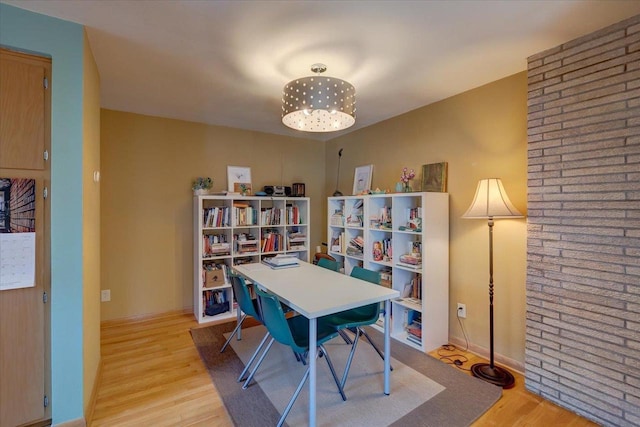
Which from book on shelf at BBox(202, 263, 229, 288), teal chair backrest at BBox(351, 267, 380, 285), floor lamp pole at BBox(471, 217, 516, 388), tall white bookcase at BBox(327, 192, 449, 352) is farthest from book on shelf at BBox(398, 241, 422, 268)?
book on shelf at BBox(202, 263, 229, 288)

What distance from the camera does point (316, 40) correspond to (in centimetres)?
186

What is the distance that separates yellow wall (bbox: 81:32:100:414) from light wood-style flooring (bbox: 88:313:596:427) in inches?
7.2

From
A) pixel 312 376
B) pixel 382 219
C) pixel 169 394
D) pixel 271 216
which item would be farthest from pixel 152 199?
pixel 312 376

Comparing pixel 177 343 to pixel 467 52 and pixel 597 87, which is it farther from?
pixel 597 87

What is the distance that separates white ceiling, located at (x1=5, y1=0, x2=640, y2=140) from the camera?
157 centimetres

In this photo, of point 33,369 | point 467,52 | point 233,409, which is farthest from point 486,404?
point 33,369

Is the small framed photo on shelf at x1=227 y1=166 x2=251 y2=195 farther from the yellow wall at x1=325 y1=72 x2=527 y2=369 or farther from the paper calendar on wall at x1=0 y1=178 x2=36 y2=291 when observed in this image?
the paper calendar on wall at x1=0 y1=178 x2=36 y2=291

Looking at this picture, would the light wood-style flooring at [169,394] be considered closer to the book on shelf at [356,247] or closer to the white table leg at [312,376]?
the white table leg at [312,376]

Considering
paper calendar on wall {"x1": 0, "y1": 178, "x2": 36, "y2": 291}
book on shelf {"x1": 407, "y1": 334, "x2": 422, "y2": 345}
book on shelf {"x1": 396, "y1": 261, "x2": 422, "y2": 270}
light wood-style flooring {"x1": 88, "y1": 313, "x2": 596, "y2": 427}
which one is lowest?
light wood-style flooring {"x1": 88, "y1": 313, "x2": 596, "y2": 427}

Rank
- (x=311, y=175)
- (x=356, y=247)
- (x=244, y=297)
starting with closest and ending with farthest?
1. (x=244, y=297)
2. (x=356, y=247)
3. (x=311, y=175)

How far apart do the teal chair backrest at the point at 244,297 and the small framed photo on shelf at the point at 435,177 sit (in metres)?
2.07

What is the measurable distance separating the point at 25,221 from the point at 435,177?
3.18 meters

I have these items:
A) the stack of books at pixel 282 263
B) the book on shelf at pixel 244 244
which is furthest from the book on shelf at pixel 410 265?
the book on shelf at pixel 244 244

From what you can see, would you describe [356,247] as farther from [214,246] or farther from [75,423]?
[75,423]
